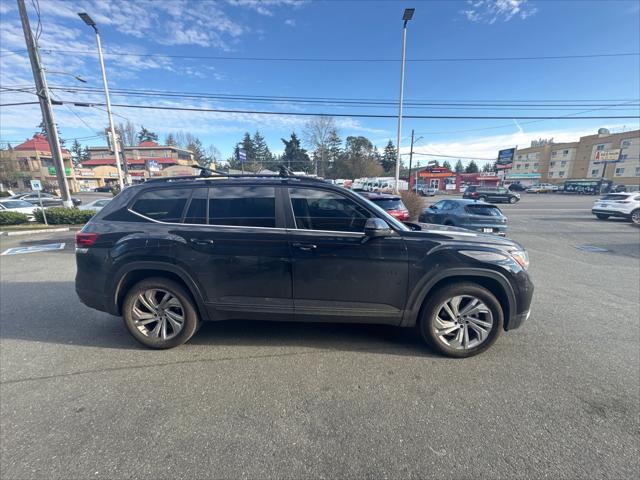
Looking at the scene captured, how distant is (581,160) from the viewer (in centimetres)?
6209

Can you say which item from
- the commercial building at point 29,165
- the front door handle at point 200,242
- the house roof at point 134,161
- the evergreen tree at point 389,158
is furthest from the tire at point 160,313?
the evergreen tree at point 389,158

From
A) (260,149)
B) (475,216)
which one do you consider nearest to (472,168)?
(260,149)

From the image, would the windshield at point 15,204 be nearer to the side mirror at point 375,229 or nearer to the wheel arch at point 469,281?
the side mirror at point 375,229

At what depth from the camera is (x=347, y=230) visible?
2.91 m

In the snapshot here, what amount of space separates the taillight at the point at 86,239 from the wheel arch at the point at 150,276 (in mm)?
497

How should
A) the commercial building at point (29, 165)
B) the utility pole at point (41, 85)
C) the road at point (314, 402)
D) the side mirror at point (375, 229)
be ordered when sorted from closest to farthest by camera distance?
1. the road at point (314, 402)
2. the side mirror at point (375, 229)
3. the utility pole at point (41, 85)
4. the commercial building at point (29, 165)

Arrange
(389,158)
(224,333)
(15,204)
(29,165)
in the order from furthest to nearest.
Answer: (389,158) → (29,165) → (15,204) → (224,333)

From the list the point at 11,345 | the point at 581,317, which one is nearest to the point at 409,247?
the point at 581,317

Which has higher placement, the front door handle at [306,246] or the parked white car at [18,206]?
the front door handle at [306,246]

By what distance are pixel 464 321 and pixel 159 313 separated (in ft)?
11.0

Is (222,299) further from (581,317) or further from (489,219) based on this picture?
(489,219)

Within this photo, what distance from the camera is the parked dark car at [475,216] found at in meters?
8.31

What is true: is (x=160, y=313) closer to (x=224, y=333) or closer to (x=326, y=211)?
(x=224, y=333)

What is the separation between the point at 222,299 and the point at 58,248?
8.56m
